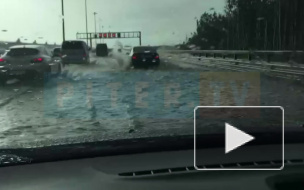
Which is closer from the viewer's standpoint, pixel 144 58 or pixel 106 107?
pixel 106 107

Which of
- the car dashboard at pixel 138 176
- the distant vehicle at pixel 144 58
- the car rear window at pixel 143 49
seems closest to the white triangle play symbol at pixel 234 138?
the car dashboard at pixel 138 176

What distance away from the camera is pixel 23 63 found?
65.5ft

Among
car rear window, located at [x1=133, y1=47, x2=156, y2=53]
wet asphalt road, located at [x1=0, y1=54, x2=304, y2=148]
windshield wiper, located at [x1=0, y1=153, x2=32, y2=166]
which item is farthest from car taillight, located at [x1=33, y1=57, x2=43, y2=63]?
windshield wiper, located at [x1=0, y1=153, x2=32, y2=166]

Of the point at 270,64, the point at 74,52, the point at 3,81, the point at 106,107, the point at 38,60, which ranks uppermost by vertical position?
the point at 74,52

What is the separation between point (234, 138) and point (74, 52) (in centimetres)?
3432

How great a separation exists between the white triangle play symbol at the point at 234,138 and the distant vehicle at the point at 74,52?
3387 cm

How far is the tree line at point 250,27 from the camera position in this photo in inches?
1431

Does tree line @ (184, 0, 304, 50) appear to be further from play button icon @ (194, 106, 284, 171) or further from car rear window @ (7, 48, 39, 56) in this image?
play button icon @ (194, 106, 284, 171)

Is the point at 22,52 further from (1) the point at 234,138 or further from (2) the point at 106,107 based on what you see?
(1) the point at 234,138

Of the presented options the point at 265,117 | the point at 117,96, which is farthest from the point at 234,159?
the point at 117,96

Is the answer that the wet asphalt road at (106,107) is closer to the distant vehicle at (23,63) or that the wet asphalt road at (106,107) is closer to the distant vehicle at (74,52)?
the distant vehicle at (23,63)

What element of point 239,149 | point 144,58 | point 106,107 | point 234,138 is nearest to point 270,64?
point 144,58

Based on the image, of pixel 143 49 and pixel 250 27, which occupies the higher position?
pixel 250 27

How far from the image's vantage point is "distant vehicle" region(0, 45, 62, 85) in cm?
1980
